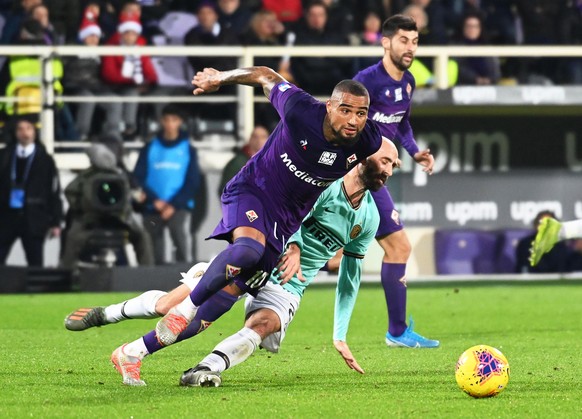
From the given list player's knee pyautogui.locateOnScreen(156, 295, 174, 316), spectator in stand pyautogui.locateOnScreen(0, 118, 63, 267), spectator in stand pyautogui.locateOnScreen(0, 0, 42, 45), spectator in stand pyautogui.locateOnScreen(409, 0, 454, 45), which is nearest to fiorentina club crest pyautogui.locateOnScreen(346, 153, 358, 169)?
player's knee pyautogui.locateOnScreen(156, 295, 174, 316)

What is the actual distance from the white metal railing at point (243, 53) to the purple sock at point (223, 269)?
10033 millimetres

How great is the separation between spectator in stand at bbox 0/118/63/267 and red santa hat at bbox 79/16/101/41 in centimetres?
173

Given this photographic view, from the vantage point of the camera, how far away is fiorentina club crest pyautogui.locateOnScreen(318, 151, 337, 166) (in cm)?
794

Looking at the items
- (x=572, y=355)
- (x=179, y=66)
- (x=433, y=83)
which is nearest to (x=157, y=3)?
(x=179, y=66)

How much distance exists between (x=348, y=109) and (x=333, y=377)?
178 centimetres

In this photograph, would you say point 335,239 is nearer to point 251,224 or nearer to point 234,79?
point 251,224

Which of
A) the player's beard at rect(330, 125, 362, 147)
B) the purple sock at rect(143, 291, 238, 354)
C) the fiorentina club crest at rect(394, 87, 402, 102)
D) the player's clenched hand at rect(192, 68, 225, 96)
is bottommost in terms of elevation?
the purple sock at rect(143, 291, 238, 354)

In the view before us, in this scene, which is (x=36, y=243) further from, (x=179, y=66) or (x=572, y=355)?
(x=572, y=355)

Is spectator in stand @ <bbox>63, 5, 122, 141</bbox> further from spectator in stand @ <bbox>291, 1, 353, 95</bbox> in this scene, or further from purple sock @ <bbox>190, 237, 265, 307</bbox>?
purple sock @ <bbox>190, 237, 265, 307</bbox>

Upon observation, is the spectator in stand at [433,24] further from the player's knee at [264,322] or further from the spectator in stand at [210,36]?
the player's knee at [264,322]

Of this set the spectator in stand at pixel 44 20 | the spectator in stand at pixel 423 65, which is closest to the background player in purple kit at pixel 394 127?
the spectator in stand at pixel 423 65

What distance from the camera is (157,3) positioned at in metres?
18.9

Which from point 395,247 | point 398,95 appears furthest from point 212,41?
point 395,247

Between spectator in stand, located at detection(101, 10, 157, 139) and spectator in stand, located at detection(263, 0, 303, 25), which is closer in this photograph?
spectator in stand, located at detection(101, 10, 157, 139)
